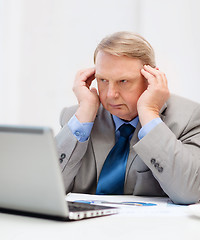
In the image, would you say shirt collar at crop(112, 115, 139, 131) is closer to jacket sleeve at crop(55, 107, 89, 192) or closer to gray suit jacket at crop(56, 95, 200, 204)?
gray suit jacket at crop(56, 95, 200, 204)

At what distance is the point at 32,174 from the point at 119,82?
82 centimetres

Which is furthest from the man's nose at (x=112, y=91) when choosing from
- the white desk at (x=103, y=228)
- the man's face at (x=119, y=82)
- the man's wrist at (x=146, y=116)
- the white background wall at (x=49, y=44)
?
the white background wall at (x=49, y=44)

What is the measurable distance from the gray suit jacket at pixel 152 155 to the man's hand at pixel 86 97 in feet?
0.29

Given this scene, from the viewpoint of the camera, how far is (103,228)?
2.94 feet

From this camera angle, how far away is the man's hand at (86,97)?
171cm

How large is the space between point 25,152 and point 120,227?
27 centimetres

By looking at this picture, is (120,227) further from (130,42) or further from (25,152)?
(130,42)

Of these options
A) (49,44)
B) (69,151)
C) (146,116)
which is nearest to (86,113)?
(69,151)

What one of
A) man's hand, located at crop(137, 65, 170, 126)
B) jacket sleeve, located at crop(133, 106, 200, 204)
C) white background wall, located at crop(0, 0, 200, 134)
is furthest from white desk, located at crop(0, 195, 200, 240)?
white background wall, located at crop(0, 0, 200, 134)

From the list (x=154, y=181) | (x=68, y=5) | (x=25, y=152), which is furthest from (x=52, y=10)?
(x=25, y=152)

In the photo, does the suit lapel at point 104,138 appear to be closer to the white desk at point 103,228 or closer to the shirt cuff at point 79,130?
the shirt cuff at point 79,130

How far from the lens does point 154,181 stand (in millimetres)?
1636

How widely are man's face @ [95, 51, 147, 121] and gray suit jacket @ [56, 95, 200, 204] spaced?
114mm

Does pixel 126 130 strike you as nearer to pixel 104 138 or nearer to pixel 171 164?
pixel 104 138
